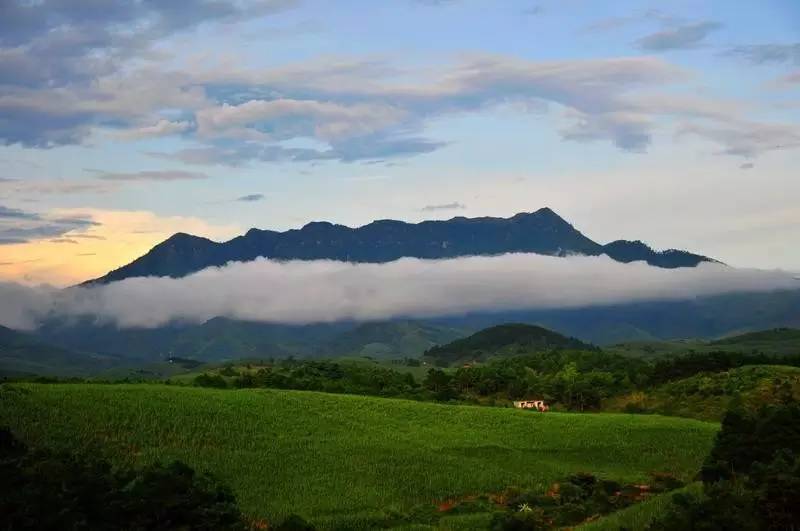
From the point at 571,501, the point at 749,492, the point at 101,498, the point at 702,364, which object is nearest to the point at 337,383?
the point at 702,364

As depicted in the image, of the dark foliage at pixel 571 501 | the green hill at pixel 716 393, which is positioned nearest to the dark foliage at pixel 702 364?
the green hill at pixel 716 393

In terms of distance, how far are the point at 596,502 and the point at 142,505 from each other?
24902 millimetres

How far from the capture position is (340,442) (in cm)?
6462

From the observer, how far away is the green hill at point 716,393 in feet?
326

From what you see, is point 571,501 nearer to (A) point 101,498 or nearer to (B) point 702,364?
(A) point 101,498

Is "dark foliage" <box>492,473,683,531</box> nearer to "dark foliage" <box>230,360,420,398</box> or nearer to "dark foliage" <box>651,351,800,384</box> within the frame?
"dark foliage" <box>230,360,420,398</box>

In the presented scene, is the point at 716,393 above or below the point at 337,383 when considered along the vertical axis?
below

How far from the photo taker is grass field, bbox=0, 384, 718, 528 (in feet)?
177

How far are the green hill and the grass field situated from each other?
23196mm

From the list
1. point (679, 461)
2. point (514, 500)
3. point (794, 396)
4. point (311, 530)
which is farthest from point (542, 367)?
point (311, 530)

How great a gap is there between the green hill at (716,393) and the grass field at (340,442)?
2320cm

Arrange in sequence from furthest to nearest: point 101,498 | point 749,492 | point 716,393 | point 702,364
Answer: point 702,364, point 716,393, point 101,498, point 749,492

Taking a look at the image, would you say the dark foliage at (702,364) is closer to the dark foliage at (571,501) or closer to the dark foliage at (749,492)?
the dark foliage at (571,501)

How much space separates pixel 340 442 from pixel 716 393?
60.9 metres
